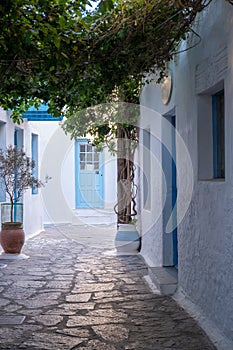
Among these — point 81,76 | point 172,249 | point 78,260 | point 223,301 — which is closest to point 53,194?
point 78,260

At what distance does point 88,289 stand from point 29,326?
1675mm

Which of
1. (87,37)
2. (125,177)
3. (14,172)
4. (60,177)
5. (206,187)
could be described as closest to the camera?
(87,37)

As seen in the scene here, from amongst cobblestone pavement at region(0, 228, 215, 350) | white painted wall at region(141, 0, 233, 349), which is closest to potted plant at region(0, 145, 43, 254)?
cobblestone pavement at region(0, 228, 215, 350)

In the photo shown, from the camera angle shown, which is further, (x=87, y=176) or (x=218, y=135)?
(x=87, y=176)

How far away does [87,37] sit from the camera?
4801 millimetres

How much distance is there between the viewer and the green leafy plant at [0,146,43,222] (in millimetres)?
9180

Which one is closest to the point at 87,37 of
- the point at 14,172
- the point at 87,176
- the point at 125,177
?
the point at 14,172

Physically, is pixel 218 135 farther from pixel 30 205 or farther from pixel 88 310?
pixel 30 205

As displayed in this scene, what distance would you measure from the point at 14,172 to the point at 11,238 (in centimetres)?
121

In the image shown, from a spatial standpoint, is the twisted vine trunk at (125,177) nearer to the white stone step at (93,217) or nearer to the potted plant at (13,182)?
the potted plant at (13,182)

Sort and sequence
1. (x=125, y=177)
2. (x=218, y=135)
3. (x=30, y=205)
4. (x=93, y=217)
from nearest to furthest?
(x=218, y=135), (x=125, y=177), (x=30, y=205), (x=93, y=217)

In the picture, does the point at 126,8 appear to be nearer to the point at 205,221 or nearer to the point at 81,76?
the point at 81,76

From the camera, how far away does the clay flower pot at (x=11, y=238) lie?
920 cm

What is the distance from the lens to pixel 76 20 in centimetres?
473
